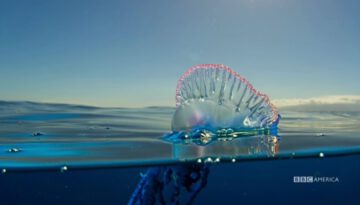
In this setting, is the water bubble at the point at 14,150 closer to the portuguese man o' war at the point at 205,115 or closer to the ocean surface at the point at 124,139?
the ocean surface at the point at 124,139

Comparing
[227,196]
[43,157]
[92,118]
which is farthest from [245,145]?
[227,196]

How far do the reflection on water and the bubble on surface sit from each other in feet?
5.56

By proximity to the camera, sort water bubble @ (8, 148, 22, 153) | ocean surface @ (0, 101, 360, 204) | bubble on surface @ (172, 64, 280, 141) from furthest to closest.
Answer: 1. water bubble @ (8, 148, 22, 153)
2. ocean surface @ (0, 101, 360, 204)
3. bubble on surface @ (172, 64, 280, 141)

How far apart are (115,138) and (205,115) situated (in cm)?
447

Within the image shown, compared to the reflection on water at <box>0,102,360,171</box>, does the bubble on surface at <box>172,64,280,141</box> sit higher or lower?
higher

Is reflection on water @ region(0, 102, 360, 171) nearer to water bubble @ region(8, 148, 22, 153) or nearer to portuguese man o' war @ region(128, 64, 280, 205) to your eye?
water bubble @ region(8, 148, 22, 153)

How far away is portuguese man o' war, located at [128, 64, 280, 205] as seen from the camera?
231 inches

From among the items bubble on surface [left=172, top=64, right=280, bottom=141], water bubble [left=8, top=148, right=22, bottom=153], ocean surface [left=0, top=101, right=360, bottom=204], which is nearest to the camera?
bubble on surface [left=172, top=64, right=280, bottom=141]

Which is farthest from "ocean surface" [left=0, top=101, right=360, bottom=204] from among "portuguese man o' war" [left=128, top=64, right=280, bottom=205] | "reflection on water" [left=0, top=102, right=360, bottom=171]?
"portuguese man o' war" [left=128, top=64, right=280, bottom=205]

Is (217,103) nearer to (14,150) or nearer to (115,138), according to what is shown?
(115,138)

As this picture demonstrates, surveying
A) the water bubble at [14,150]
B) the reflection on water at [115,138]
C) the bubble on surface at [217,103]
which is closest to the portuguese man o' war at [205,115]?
the bubble on surface at [217,103]

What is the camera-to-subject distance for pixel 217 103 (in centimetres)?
626

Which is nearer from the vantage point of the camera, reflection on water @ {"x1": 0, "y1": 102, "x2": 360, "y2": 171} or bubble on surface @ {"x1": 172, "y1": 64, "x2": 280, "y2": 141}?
bubble on surface @ {"x1": 172, "y1": 64, "x2": 280, "y2": 141}

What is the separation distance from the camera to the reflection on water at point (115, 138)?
9844 mm
